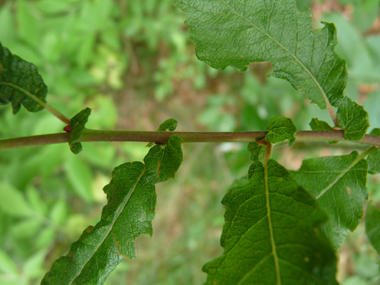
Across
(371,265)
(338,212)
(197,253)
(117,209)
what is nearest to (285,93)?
(371,265)

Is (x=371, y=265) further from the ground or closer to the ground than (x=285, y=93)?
closer to the ground

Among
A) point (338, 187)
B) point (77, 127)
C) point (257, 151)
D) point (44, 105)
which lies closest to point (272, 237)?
point (257, 151)

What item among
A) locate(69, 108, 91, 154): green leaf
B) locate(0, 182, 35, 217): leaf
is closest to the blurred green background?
locate(0, 182, 35, 217): leaf

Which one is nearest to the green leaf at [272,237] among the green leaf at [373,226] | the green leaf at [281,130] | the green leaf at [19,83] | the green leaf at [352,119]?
the green leaf at [281,130]

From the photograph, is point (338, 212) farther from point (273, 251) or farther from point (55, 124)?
point (55, 124)

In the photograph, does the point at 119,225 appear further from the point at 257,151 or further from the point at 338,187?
the point at 338,187
